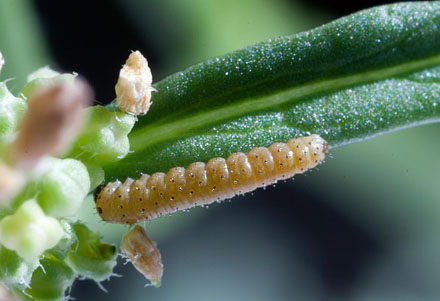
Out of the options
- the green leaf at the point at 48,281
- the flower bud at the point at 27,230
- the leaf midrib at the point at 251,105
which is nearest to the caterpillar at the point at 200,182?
the leaf midrib at the point at 251,105

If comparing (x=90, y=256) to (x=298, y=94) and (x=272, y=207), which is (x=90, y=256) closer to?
(x=298, y=94)

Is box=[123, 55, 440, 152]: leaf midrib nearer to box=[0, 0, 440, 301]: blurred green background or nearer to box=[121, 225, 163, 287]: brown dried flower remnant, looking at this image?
box=[121, 225, 163, 287]: brown dried flower remnant

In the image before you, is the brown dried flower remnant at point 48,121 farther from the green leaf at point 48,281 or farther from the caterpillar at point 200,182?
the caterpillar at point 200,182

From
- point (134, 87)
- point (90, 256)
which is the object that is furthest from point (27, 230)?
point (134, 87)

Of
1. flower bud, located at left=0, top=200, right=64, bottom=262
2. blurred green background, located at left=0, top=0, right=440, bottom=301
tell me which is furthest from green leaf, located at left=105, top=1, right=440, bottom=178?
blurred green background, located at left=0, top=0, right=440, bottom=301

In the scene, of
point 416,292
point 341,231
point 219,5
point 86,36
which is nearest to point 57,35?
point 86,36
